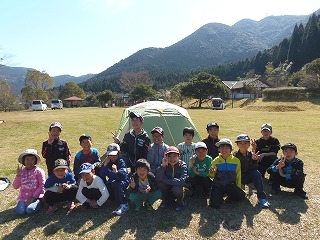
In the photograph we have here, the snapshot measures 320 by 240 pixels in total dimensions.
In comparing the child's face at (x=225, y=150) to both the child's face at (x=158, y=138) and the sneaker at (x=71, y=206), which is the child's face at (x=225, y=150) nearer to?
the child's face at (x=158, y=138)

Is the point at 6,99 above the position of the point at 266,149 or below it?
above

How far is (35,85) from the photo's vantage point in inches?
2450

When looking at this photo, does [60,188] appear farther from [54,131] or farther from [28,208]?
[54,131]

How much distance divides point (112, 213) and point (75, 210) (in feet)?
2.59

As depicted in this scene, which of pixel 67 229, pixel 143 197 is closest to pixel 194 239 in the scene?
pixel 143 197

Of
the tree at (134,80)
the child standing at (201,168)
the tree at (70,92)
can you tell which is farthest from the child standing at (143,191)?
the tree at (134,80)

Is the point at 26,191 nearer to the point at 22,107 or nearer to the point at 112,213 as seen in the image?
the point at 112,213

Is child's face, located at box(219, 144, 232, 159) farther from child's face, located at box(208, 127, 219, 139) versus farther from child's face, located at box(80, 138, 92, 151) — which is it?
child's face, located at box(80, 138, 92, 151)

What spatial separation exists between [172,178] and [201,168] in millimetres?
748

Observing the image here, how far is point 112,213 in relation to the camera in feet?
17.0

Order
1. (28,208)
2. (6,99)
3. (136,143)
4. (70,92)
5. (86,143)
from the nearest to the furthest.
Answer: (28,208) → (86,143) → (136,143) → (6,99) → (70,92)

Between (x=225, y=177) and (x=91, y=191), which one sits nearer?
(x=91, y=191)

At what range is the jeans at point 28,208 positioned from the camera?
16.9 ft

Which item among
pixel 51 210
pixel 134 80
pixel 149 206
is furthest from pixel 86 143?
pixel 134 80
